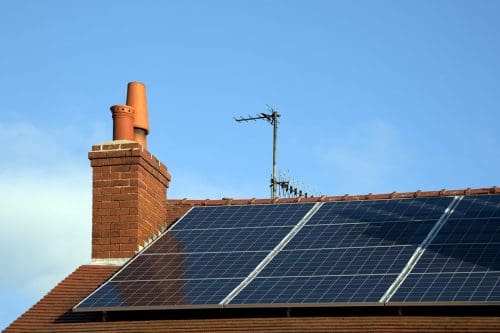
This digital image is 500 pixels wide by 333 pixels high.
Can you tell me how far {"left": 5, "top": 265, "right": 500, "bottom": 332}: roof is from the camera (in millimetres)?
23594

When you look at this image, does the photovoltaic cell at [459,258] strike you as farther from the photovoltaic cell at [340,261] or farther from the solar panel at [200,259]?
the solar panel at [200,259]

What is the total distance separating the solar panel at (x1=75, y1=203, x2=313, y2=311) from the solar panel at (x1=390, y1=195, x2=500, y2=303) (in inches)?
136

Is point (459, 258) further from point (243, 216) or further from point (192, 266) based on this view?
point (243, 216)

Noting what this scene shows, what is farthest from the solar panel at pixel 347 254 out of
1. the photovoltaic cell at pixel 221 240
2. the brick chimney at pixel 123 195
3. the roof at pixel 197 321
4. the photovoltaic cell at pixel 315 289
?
the brick chimney at pixel 123 195

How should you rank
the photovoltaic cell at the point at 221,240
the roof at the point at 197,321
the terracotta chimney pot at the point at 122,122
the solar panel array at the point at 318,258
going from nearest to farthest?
the roof at the point at 197,321 < the solar panel array at the point at 318,258 < the photovoltaic cell at the point at 221,240 < the terracotta chimney pot at the point at 122,122

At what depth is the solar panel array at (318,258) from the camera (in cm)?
2486

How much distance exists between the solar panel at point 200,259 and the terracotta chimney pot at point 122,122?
2294 mm

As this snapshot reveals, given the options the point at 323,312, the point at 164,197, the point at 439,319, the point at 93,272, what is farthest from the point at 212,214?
the point at 439,319

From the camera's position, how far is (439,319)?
23688 millimetres

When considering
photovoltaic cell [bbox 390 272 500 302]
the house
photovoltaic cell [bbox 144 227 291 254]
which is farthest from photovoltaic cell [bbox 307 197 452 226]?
photovoltaic cell [bbox 390 272 500 302]

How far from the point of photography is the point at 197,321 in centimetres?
2536

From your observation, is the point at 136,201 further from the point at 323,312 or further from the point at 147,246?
the point at 323,312

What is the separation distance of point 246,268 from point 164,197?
5036mm

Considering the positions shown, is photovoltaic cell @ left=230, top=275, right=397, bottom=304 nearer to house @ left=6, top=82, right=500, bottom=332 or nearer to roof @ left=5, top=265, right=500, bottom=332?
house @ left=6, top=82, right=500, bottom=332
